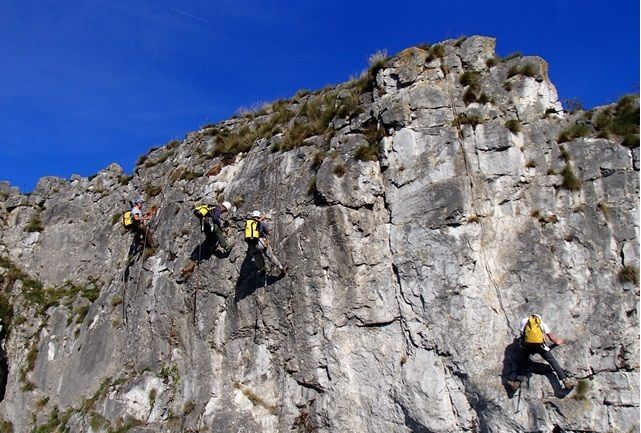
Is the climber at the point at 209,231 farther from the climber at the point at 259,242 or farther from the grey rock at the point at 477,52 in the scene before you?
the grey rock at the point at 477,52

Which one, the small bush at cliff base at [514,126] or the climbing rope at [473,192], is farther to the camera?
the small bush at cliff base at [514,126]

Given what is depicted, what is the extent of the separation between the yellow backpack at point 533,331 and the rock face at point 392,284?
94cm

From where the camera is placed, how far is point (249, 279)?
17.7 m

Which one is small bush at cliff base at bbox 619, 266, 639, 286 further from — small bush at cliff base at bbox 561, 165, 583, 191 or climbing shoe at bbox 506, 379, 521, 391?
climbing shoe at bbox 506, 379, 521, 391

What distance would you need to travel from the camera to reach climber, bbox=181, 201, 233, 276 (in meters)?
18.0

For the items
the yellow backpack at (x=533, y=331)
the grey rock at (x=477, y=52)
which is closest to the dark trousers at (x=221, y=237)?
the yellow backpack at (x=533, y=331)

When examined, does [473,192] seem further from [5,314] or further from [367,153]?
[5,314]

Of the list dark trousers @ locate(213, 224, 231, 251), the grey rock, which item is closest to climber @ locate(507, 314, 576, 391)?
the grey rock

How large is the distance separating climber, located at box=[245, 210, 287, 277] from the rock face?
20.8 inches

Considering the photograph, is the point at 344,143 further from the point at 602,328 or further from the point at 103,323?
the point at 103,323

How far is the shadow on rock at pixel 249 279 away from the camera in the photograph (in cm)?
1734

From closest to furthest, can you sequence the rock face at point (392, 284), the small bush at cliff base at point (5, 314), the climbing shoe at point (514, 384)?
the climbing shoe at point (514, 384) < the rock face at point (392, 284) < the small bush at cliff base at point (5, 314)

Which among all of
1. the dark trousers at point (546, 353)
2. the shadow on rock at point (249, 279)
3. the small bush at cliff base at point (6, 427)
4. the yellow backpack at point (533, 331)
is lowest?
the small bush at cliff base at point (6, 427)

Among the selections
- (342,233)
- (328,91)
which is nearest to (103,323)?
(342,233)
